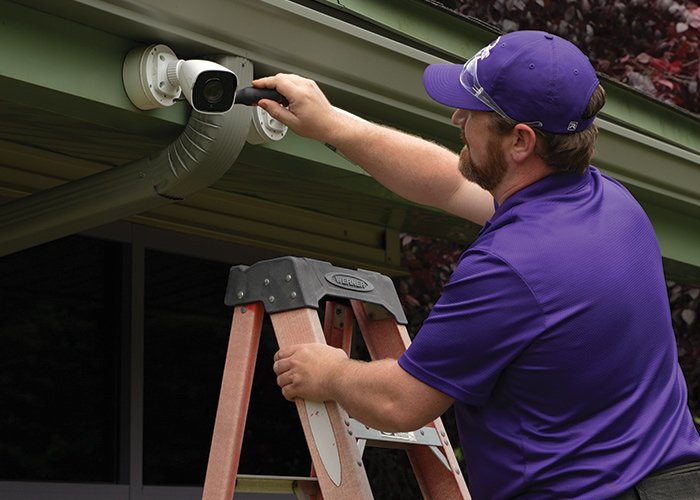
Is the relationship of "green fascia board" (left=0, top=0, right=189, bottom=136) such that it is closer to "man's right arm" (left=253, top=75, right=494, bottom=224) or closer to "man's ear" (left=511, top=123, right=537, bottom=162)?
"man's right arm" (left=253, top=75, right=494, bottom=224)

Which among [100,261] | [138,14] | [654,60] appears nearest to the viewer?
[138,14]

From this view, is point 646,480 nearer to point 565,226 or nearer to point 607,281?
point 607,281

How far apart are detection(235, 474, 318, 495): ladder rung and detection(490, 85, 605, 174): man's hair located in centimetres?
105

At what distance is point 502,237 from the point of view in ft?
6.36

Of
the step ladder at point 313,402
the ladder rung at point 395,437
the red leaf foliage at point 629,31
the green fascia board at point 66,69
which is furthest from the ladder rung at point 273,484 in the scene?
the red leaf foliage at point 629,31

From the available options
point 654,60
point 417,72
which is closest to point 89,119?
point 417,72

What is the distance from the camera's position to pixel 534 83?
78.9 inches

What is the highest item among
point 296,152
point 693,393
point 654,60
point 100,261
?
point 654,60

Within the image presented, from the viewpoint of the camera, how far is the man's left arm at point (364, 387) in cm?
196

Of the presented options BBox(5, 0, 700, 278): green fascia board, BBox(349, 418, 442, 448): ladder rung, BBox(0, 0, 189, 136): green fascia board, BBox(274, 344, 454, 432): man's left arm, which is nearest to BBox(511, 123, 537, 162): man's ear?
BBox(274, 344, 454, 432): man's left arm

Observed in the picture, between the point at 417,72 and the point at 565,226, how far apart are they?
4.74 feet

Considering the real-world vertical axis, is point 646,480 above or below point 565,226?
below

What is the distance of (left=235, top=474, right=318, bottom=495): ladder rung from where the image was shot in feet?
7.88

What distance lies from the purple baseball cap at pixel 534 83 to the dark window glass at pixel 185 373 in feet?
8.75
